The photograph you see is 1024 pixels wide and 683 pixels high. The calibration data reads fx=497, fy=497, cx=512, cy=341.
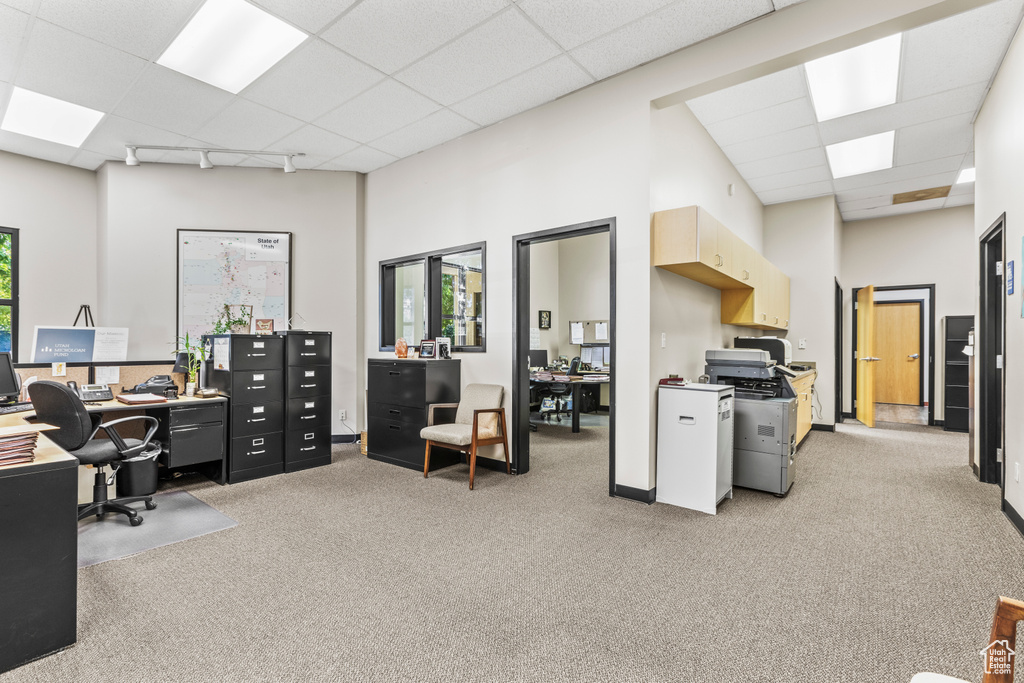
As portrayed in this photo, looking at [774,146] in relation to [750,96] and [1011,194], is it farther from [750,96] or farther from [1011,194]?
[1011,194]

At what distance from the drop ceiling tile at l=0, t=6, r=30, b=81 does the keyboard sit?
7.21 ft

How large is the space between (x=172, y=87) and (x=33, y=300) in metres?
2.75

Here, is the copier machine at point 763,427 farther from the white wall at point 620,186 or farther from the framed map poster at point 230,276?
the framed map poster at point 230,276

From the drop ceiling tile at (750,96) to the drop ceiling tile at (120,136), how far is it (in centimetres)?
438

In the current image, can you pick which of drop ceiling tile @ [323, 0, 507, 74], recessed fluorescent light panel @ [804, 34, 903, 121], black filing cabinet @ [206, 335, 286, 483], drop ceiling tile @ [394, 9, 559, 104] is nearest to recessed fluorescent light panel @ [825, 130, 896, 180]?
recessed fluorescent light panel @ [804, 34, 903, 121]

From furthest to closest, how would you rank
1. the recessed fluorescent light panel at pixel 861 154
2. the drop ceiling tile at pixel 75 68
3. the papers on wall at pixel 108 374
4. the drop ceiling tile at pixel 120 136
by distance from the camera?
the recessed fluorescent light panel at pixel 861 154 < the drop ceiling tile at pixel 120 136 < the papers on wall at pixel 108 374 < the drop ceiling tile at pixel 75 68

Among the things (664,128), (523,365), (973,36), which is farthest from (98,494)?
(973,36)

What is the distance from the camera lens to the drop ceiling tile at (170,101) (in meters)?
3.41

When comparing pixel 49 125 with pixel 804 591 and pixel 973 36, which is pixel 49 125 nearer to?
pixel 804 591

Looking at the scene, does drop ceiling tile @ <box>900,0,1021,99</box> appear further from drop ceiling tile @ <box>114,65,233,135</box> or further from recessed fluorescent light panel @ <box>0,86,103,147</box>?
recessed fluorescent light panel @ <box>0,86,103,147</box>

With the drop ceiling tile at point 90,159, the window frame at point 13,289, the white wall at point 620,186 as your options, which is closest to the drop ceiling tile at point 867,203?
the white wall at point 620,186

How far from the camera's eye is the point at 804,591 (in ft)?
7.20

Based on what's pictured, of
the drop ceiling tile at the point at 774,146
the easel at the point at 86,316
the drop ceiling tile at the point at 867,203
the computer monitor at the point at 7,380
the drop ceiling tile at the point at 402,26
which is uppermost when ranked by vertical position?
the drop ceiling tile at the point at 774,146

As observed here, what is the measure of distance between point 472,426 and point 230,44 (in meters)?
2.98
